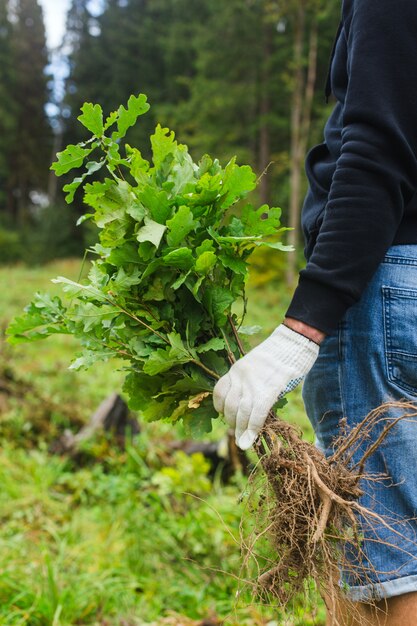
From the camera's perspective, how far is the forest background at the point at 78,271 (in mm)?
2691

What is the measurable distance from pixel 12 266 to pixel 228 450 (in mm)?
19066

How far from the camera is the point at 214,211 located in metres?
1.48

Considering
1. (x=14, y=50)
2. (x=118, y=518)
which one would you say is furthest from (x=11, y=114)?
(x=118, y=518)

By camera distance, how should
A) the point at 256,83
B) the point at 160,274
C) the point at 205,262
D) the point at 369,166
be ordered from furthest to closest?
the point at 256,83
the point at 160,274
the point at 205,262
the point at 369,166

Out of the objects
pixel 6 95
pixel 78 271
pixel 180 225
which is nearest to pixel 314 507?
pixel 180 225

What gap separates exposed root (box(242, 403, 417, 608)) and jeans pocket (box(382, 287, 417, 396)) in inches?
2.8

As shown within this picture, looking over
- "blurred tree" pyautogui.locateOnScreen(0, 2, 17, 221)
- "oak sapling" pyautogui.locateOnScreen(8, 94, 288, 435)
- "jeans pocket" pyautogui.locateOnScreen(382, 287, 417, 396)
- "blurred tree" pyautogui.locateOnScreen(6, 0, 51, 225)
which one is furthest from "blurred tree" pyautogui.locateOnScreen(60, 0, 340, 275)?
"jeans pocket" pyautogui.locateOnScreen(382, 287, 417, 396)

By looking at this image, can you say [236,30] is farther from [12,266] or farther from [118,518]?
[118,518]

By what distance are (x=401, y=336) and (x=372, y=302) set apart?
0.10 m

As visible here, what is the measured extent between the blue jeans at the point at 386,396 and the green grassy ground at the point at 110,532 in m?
0.22

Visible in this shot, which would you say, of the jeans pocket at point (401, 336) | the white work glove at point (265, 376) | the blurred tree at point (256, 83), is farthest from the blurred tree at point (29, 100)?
the jeans pocket at point (401, 336)

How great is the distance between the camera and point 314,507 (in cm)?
126

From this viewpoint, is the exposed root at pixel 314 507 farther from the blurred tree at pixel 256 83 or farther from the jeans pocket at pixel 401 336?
the blurred tree at pixel 256 83

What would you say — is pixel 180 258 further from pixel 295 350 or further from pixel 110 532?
pixel 110 532
